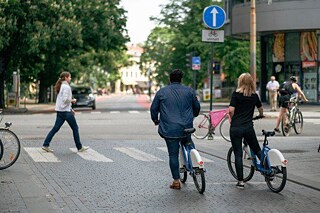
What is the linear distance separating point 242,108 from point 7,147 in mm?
4296

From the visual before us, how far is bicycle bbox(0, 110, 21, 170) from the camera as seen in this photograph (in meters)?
11.5

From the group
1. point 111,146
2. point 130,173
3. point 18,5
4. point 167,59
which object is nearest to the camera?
point 130,173

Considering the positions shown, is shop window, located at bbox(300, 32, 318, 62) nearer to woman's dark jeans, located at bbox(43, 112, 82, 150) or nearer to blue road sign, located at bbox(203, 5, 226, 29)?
blue road sign, located at bbox(203, 5, 226, 29)

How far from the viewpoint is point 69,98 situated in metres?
14.5

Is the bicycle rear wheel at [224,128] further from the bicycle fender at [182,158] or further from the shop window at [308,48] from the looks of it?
the shop window at [308,48]

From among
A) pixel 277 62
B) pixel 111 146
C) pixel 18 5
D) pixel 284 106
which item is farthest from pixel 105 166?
Result: pixel 277 62

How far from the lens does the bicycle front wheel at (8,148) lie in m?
11.5

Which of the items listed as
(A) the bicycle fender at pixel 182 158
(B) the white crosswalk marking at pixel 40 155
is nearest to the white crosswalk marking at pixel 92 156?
(B) the white crosswalk marking at pixel 40 155

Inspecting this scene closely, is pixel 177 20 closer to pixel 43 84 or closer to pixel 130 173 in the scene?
pixel 43 84

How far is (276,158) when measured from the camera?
30.6 ft

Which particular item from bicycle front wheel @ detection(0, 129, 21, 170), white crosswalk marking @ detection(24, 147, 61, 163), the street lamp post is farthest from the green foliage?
bicycle front wheel @ detection(0, 129, 21, 170)

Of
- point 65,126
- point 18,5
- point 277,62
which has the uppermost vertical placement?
point 18,5

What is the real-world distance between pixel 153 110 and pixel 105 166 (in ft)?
9.70

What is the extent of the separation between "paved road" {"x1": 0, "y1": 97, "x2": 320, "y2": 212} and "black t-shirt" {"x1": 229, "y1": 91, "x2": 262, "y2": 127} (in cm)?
97
